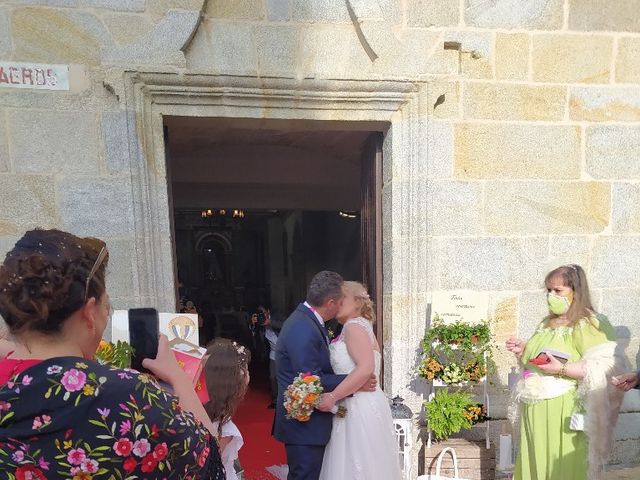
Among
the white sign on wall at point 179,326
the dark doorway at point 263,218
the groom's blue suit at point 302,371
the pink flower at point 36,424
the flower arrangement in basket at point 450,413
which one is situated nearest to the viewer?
the pink flower at point 36,424

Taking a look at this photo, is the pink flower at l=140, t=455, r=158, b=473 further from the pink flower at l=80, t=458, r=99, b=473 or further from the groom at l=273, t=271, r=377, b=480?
the groom at l=273, t=271, r=377, b=480

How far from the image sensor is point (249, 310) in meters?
9.64

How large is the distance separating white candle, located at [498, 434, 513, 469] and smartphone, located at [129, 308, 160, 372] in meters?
2.74

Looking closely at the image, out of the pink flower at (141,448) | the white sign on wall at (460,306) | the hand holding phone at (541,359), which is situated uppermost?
the pink flower at (141,448)

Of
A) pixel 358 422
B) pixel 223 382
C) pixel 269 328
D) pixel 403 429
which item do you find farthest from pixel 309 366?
pixel 269 328

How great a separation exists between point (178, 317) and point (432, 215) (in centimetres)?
195

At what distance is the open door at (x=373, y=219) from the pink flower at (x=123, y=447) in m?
2.54

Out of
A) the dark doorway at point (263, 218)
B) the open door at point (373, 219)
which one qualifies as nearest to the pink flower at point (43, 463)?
the dark doorway at point (263, 218)

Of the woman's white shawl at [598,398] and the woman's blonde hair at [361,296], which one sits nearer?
the woman's white shawl at [598,398]

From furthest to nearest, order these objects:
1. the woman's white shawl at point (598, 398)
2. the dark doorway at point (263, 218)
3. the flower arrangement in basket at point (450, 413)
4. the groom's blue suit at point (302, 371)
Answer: the dark doorway at point (263, 218) → the flower arrangement in basket at point (450, 413) → the groom's blue suit at point (302, 371) → the woman's white shawl at point (598, 398)

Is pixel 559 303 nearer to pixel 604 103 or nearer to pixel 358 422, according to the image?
pixel 358 422

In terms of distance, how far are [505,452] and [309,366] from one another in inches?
67.2

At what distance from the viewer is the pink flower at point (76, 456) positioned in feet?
2.65

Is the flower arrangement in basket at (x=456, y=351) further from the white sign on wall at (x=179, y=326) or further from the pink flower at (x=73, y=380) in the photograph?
the pink flower at (x=73, y=380)
